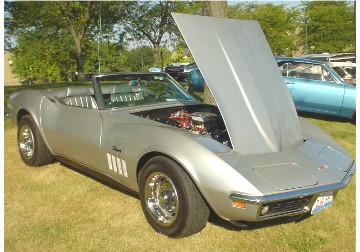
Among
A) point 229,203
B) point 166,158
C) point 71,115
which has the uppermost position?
point 71,115

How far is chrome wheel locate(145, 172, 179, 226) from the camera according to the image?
3001mm

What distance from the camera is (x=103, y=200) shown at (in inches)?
150

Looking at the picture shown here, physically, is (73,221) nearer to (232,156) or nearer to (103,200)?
(103,200)

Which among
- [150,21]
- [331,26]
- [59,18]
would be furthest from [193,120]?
[331,26]

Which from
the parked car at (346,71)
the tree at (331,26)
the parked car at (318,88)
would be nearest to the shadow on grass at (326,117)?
the parked car at (318,88)

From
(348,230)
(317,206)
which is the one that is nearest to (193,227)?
(317,206)

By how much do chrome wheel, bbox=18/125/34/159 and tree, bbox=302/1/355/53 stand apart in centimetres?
3700

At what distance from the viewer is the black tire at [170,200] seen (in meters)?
2.82

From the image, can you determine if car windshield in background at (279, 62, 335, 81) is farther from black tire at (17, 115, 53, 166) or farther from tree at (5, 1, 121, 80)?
tree at (5, 1, 121, 80)

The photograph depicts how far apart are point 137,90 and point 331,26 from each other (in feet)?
125

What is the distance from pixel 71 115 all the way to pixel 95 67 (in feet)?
182

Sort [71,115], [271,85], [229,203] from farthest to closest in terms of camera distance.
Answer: [71,115], [271,85], [229,203]

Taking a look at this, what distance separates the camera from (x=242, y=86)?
332cm

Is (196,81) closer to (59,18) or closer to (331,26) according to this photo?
(59,18)
